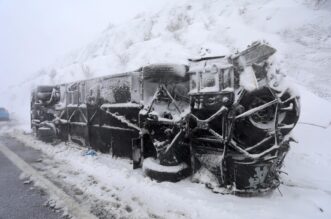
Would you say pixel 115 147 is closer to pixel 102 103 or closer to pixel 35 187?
pixel 102 103

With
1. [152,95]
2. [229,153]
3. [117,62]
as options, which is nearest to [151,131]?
[152,95]

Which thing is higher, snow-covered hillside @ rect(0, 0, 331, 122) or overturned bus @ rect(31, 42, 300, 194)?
snow-covered hillside @ rect(0, 0, 331, 122)

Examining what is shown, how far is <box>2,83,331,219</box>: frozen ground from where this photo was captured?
399 centimetres

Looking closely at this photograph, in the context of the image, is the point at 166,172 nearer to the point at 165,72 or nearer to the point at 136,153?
the point at 136,153

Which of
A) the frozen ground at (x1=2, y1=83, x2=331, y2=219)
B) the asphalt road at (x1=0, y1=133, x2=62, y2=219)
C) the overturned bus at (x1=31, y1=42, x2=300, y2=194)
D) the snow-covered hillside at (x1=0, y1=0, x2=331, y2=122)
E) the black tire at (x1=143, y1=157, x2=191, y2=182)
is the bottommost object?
the asphalt road at (x1=0, y1=133, x2=62, y2=219)

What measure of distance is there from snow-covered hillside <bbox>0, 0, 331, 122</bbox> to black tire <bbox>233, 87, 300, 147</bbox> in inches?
78.2

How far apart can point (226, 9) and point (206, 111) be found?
589 inches

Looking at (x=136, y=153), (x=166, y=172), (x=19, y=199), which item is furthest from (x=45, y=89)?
(x=166, y=172)

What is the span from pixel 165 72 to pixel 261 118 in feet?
7.11

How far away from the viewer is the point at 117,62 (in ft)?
63.7

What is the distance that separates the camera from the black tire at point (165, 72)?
17.4 feet

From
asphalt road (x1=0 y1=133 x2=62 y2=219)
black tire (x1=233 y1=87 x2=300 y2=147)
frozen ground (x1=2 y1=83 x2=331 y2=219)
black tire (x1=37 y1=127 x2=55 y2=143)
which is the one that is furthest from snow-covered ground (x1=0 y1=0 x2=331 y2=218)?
black tire (x1=233 y1=87 x2=300 y2=147)

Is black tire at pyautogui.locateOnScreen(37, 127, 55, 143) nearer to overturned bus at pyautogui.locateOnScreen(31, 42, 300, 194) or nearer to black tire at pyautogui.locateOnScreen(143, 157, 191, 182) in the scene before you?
overturned bus at pyautogui.locateOnScreen(31, 42, 300, 194)

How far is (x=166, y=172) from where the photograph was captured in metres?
5.19
